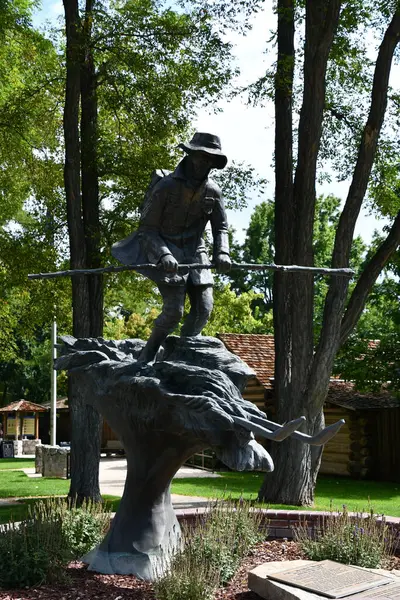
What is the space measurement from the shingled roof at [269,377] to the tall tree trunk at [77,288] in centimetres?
974

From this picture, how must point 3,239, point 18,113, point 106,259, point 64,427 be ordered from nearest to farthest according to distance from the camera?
1. point 106,259
2. point 18,113
3. point 3,239
4. point 64,427

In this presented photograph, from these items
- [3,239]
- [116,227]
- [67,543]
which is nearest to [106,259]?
[116,227]

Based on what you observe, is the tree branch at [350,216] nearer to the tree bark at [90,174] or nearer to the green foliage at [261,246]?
the tree bark at [90,174]

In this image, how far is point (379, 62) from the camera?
14.0 m

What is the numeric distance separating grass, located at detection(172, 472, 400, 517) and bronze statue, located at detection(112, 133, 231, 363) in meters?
6.00

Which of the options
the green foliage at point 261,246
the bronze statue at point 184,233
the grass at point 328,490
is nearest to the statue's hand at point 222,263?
the bronze statue at point 184,233

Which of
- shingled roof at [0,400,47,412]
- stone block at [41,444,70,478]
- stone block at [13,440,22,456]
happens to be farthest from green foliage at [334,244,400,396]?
stone block at [13,440,22,456]

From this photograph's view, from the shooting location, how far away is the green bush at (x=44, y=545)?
683 cm

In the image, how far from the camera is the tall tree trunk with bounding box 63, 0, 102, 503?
14.2 meters

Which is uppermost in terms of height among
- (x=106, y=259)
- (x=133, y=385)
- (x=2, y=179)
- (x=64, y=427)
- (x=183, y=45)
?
(x=183, y=45)

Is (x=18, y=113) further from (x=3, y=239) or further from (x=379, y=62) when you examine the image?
(x=379, y=62)

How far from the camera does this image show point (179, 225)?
7855 mm

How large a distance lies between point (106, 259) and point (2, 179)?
6.20 metres

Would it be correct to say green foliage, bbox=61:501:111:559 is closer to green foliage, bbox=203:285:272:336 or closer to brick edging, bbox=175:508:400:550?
brick edging, bbox=175:508:400:550
